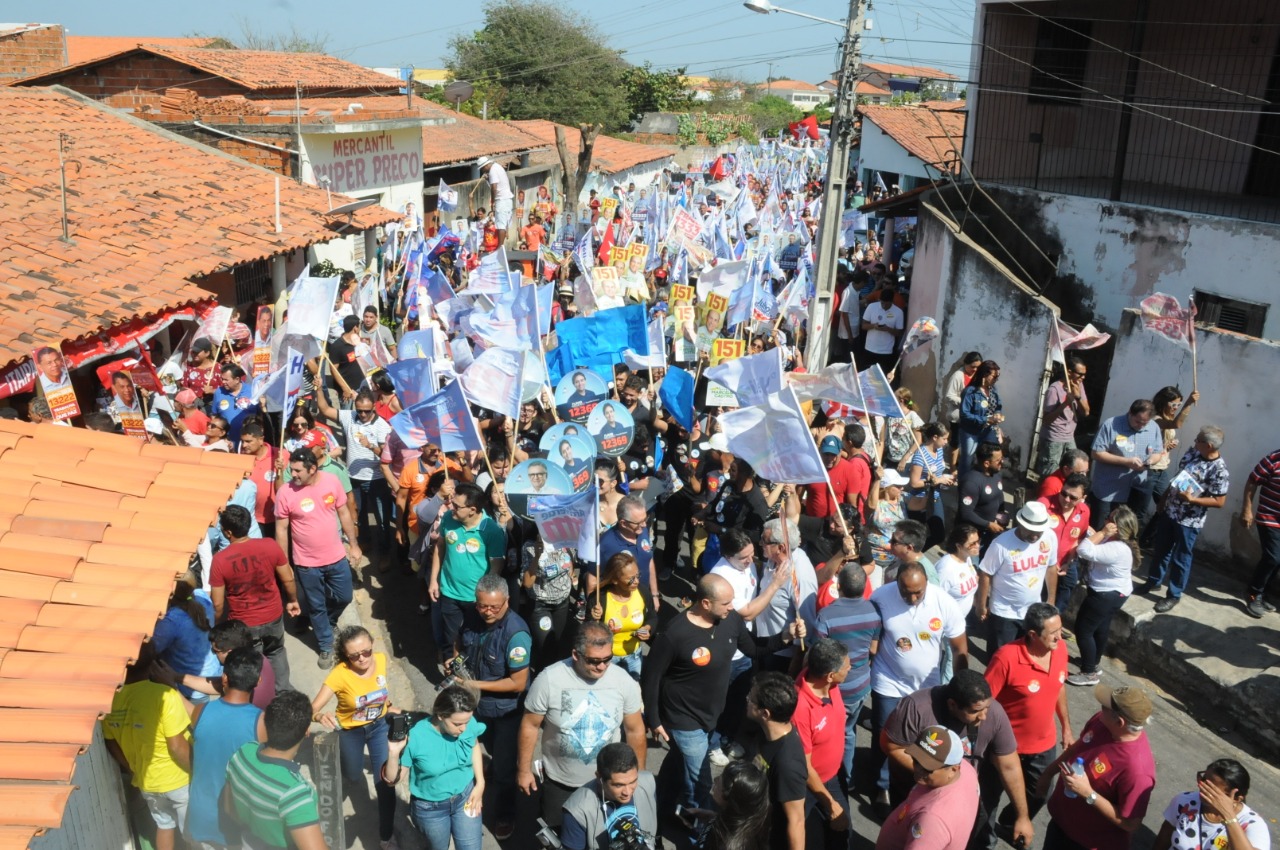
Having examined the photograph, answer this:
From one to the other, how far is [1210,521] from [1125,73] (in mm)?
8608

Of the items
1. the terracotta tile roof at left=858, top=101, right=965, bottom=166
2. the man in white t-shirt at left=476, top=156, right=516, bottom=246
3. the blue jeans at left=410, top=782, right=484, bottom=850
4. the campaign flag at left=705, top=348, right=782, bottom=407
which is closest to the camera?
the blue jeans at left=410, top=782, right=484, bottom=850

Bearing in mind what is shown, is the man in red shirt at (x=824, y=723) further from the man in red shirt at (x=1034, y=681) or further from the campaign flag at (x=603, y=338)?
the campaign flag at (x=603, y=338)

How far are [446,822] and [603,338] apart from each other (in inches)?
238

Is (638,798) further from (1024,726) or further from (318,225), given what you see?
(318,225)

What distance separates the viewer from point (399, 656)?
7840mm

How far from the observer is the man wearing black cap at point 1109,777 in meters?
4.61

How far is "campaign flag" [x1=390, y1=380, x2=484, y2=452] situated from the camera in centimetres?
751

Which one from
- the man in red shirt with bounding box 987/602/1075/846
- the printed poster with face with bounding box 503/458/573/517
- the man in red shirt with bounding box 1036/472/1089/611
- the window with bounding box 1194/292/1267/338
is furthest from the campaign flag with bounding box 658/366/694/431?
the window with bounding box 1194/292/1267/338

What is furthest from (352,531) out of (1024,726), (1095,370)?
(1095,370)

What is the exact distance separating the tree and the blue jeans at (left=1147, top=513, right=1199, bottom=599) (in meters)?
54.8

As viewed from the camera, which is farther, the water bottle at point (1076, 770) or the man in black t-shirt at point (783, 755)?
the water bottle at point (1076, 770)

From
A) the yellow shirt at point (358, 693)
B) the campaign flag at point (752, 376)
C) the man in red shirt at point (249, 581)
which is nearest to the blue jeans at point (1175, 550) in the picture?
the campaign flag at point (752, 376)

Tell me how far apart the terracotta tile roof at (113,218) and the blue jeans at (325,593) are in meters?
2.95

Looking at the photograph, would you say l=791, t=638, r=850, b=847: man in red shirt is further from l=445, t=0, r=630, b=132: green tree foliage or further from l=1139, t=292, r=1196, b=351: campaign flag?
l=445, t=0, r=630, b=132: green tree foliage
